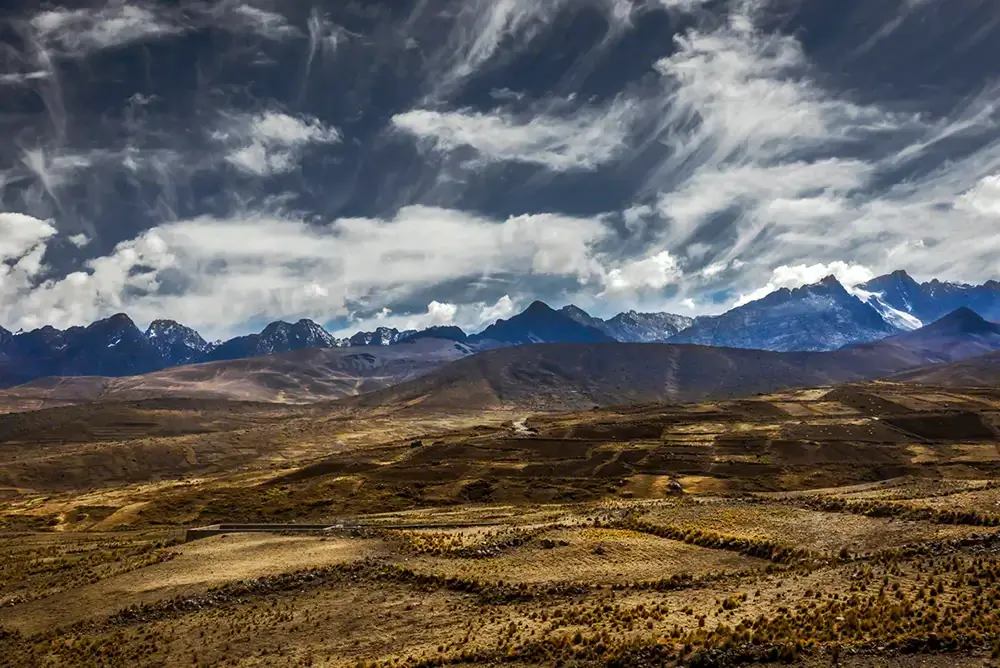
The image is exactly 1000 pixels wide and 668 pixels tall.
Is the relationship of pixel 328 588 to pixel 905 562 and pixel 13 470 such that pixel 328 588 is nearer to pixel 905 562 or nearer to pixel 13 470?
pixel 905 562

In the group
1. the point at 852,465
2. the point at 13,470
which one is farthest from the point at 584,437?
the point at 13,470

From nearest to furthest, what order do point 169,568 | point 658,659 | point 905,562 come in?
point 658,659 → point 905,562 → point 169,568

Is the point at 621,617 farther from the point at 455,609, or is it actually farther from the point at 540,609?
the point at 455,609

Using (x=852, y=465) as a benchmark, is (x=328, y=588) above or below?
above

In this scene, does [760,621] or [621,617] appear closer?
[760,621]

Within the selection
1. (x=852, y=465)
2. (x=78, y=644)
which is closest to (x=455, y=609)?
(x=78, y=644)

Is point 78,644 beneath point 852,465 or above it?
above

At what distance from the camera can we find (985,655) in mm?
24656

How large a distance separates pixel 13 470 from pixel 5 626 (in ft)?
580

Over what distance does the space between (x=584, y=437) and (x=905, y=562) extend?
15232 centimetres

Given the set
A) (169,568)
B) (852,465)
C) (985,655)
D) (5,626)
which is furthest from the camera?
(852,465)

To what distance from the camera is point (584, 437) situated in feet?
619

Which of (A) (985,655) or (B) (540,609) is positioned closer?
(A) (985,655)

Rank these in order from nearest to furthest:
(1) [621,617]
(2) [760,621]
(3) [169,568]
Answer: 1. (2) [760,621]
2. (1) [621,617]
3. (3) [169,568]
